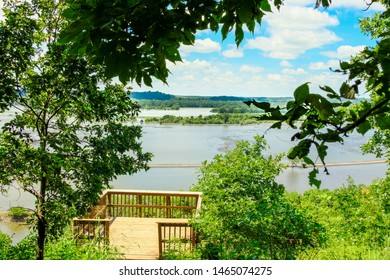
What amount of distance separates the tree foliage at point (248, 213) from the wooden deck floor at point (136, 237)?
101cm

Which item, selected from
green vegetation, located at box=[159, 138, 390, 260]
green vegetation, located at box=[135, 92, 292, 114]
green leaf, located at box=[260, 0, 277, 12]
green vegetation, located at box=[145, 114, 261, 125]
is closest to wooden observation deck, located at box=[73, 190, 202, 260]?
green vegetation, located at box=[145, 114, 261, 125]

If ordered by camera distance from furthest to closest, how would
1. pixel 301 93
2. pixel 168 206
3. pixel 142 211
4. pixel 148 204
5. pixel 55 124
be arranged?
pixel 142 211, pixel 148 204, pixel 168 206, pixel 55 124, pixel 301 93

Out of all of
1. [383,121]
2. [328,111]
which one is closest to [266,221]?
[383,121]

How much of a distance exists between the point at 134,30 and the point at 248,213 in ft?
7.86

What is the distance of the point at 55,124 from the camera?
333 cm

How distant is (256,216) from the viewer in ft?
9.37

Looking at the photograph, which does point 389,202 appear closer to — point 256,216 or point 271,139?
point 271,139

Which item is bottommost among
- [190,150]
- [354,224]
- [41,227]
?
[354,224]

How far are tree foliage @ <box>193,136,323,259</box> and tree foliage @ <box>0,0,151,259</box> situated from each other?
846mm

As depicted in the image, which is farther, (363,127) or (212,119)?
(212,119)

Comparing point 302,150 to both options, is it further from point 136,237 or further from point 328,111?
point 136,237

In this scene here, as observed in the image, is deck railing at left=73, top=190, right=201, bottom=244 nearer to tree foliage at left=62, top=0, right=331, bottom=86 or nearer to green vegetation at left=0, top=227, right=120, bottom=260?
green vegetation at left=0, top=227, right=120, bottom=260

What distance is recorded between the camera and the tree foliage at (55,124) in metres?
2.73

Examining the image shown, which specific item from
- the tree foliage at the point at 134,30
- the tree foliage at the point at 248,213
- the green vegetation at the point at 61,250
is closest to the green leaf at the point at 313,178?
the tree foliage at the point at 134,30
